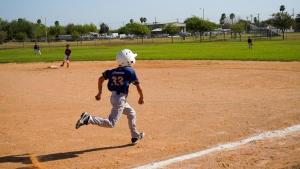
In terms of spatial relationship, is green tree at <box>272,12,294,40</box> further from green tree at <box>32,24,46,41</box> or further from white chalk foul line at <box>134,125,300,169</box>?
white chalk foul line at <box>134,125,300,169</box>

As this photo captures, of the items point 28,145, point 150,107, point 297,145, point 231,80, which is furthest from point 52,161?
point 231,80

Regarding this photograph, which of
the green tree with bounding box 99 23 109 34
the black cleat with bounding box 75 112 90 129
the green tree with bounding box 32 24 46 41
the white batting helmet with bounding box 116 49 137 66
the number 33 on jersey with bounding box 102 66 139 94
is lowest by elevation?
the black cleat with bounding box 75 112 90 129

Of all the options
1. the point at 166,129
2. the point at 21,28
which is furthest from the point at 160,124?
the point at 21,28

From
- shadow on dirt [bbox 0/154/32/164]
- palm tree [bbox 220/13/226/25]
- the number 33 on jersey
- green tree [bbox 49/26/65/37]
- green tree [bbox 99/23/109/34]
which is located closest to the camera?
shadow on dirt [bbox 0/154/32/164]

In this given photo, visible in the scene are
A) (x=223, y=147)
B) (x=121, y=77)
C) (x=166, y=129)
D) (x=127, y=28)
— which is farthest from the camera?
(x=127, y=28)

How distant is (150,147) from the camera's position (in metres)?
7.11

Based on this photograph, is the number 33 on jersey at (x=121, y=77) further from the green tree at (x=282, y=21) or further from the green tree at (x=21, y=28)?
the green tree at (x=21, y=28)

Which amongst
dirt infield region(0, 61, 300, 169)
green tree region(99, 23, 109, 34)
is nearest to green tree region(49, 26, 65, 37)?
green tree region(99, 23, 109, 34)

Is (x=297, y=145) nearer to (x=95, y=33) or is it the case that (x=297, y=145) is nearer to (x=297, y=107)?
(x=297, y=107)

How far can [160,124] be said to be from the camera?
8.87 metres

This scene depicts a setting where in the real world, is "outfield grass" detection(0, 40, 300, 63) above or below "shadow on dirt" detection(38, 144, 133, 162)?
above

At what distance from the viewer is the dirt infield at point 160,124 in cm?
639

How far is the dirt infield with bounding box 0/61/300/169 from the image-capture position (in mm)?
6395

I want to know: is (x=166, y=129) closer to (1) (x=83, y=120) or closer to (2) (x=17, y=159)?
(1) (x=83, y=120)
